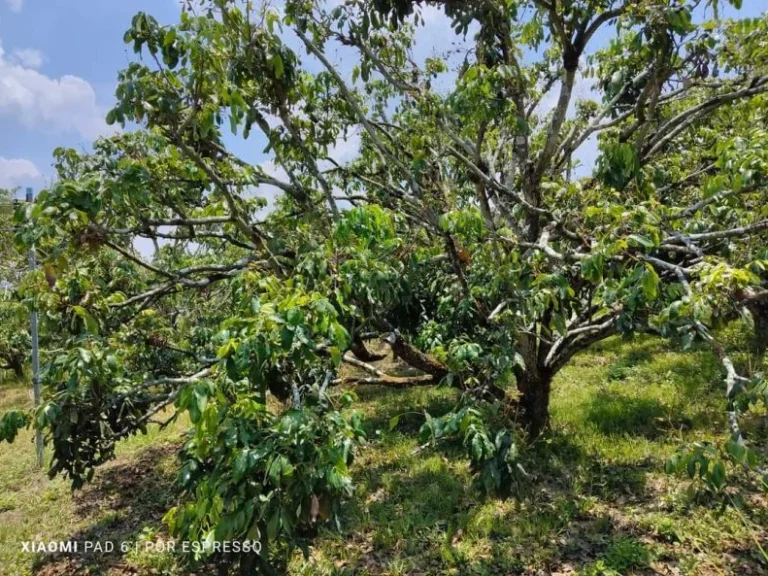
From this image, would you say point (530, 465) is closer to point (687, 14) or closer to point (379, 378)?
point (379, 378)

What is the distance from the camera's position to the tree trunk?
197 inches

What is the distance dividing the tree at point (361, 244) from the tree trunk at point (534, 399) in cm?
2

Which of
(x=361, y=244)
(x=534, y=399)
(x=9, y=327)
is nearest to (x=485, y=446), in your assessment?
(x=361, y=244)

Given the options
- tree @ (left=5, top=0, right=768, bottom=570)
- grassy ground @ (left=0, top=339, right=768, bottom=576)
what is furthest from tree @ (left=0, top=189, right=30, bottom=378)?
tree @ (left=5, top=0, right=768, bottom=570)

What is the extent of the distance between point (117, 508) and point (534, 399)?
4478 millimetres

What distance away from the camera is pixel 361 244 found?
3129mm

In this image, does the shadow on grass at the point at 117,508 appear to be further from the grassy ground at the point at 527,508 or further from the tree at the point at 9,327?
the tree at the point at 9,327

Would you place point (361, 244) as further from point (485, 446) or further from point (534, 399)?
point (534, 399)

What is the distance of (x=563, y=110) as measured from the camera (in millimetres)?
4496

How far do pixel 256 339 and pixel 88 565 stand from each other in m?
3.64

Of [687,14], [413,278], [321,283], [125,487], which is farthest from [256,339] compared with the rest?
[125,487]

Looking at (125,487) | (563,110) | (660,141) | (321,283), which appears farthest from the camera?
(125,487)

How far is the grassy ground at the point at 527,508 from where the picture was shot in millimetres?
3557

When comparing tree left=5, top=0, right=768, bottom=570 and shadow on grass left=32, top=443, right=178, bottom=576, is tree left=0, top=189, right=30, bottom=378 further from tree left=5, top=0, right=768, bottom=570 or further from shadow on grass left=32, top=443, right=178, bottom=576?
tree left=5, top=0, right=768, bottom=570
